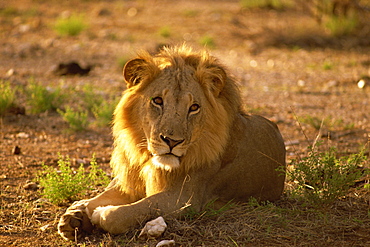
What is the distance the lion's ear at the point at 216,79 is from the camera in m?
3.97


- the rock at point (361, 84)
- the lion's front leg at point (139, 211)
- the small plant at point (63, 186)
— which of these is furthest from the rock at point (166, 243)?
the rock at point (361, 84)

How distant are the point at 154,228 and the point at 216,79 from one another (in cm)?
117

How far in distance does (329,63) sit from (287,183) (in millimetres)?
6815

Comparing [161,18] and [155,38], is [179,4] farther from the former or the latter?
[155,38]

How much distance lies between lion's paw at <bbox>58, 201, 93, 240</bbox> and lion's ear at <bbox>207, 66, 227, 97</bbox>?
130 cm

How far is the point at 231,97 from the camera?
4168 mm

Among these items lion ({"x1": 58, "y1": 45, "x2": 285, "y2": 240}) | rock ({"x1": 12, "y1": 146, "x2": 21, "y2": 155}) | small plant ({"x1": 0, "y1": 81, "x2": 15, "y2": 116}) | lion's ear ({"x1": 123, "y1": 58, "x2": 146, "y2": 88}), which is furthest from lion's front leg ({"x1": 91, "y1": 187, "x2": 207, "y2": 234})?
small plant ({"x1": 0, "y1": 81, "x2": 15, "y2": 116})

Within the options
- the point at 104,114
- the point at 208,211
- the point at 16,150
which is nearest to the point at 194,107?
the point at 208,211

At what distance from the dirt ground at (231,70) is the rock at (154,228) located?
0.19 feet

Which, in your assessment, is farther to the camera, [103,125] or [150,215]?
[103,125]

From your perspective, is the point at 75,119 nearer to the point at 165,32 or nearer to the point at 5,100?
the point at 5,100

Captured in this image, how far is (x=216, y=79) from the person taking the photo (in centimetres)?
403

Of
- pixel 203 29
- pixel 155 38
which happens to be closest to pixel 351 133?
pixel 155 38

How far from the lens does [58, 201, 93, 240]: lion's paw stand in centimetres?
380
